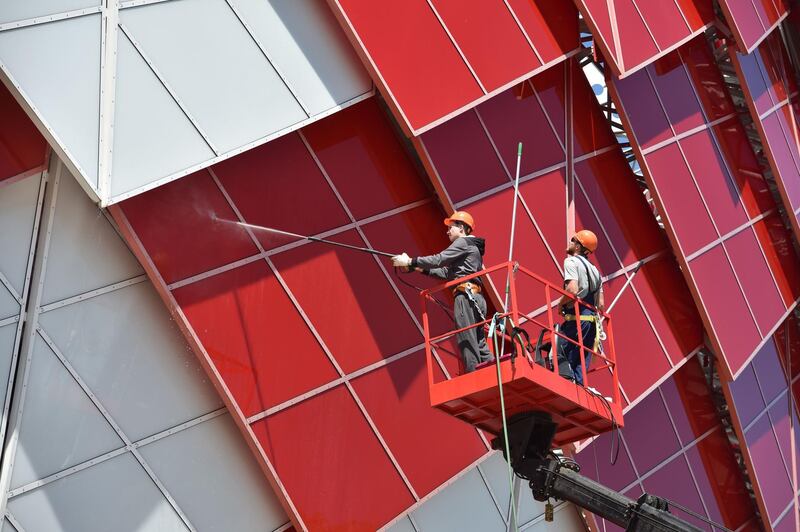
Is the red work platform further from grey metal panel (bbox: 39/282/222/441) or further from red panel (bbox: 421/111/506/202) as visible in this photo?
grey metal panel (bbox: 39/282/222/441)

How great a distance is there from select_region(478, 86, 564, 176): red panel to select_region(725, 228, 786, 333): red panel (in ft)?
Result: 16.2

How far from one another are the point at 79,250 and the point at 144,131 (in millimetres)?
2197

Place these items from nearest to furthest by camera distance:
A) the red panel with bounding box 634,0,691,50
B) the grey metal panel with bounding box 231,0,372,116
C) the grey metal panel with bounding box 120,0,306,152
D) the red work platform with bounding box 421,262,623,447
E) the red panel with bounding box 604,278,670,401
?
1. the red work platform with bounding box 421,262,623,447
2. the grey metal panel with bounding box 120,0,306,152
3. the grey metal panel with bounding box 231,0,372,116
4. the red panel with bounding box 604,278,670,401
5. the red panel with bounding box 634,0,691,50

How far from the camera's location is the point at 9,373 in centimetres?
1705

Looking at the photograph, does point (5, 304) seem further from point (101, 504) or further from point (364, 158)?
point (364, 158)


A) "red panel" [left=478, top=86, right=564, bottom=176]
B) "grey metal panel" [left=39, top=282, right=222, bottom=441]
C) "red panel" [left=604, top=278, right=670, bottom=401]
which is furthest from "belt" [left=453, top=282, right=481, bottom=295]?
"red panel" [left=604, top=278, right=670, bottom=401]

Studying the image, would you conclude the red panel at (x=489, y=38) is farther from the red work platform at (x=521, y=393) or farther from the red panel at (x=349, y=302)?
the red work platform at (x=521, y=393)

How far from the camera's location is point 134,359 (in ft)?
59.2

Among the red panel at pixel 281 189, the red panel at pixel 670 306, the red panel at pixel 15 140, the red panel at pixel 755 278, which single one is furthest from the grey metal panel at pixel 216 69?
the red panel at pixel 755 278

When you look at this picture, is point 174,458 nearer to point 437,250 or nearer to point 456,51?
point 437,250

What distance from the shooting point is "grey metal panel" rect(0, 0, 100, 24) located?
16188 millimetres

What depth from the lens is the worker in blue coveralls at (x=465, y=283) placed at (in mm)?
15445

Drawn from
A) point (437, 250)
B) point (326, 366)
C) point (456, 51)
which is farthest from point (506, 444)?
point (456, 51)

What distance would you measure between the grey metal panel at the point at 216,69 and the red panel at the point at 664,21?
7.65 meters
